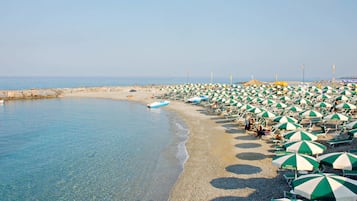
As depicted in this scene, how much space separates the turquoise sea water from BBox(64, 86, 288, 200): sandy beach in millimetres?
781

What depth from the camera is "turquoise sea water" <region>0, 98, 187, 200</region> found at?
12281 millimetres

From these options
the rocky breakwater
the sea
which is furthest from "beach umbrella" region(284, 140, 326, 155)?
the rocky breakwater

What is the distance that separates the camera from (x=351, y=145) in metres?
14.5

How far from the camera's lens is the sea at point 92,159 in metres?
12.3

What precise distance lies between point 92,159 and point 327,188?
13232 mm

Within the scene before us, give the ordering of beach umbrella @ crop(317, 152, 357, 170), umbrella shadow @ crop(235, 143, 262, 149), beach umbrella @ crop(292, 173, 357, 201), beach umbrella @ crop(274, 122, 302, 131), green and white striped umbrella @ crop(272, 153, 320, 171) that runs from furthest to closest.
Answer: umbrella shadow @ crop(235, 143, 262, 149) → beach umbrella @ crop(274, 122, 302, 131) → green and white striped umbrella @ crop(272, 153, 320, 171) → beach umbrella @ crop(317, 152, 357, 170) → beach umbrella @ crop(292, 173, 357, 201)

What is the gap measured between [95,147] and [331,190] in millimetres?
15988

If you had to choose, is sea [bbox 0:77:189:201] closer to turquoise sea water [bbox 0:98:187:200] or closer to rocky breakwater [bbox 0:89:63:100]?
turquoise sea water [bbox 0:98:187:200]

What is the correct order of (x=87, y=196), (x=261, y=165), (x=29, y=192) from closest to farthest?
(x=87, y=196) → (x=29, y=192) → (x=261, y=165)

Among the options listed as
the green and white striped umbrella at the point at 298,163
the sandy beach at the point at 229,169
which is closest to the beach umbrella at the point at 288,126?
the sandy beach at the point at 229,169

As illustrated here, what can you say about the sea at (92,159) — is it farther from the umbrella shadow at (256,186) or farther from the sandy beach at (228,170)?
the umbrella shadow at (256,186)

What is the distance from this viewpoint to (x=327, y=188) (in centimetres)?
708

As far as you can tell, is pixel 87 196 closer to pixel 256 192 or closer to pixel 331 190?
pixel 256 192

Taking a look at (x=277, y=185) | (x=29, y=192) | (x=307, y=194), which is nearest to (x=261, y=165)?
(x=277, y=185)
